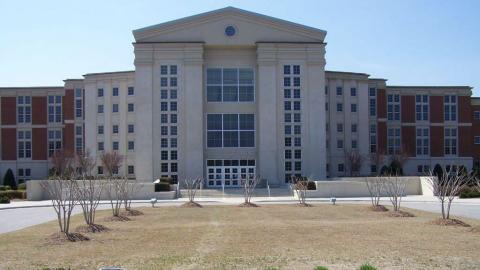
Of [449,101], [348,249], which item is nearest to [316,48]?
[449,101]

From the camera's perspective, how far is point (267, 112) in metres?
69.9

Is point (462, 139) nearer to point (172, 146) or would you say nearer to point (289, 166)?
point (289, 166)

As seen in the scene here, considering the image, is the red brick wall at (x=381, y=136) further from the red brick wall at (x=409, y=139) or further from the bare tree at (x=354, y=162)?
the bare tree at (x=354, y=162)

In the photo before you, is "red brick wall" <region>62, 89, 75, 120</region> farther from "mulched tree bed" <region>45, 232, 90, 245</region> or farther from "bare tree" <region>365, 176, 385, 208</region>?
"mulched tree bed" <region>45, 232, 90, 245</region>

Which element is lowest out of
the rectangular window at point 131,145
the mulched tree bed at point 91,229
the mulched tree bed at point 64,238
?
the mulched tree bed at point 91,229

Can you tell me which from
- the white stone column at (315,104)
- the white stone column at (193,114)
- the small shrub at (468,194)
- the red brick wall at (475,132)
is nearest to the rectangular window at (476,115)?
the red brick wall at (475,132)

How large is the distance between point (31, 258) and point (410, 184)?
46.7 meters

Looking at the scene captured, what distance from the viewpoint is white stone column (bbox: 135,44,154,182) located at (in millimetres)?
69438

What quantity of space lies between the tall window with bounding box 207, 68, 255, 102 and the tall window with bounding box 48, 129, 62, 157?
1063 inches

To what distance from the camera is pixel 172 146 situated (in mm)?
69812

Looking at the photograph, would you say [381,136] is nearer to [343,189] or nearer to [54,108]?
[343,189]

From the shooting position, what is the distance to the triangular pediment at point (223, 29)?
70.4m

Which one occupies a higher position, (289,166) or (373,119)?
(373,119)

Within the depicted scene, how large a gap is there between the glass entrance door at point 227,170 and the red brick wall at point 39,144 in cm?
2832
